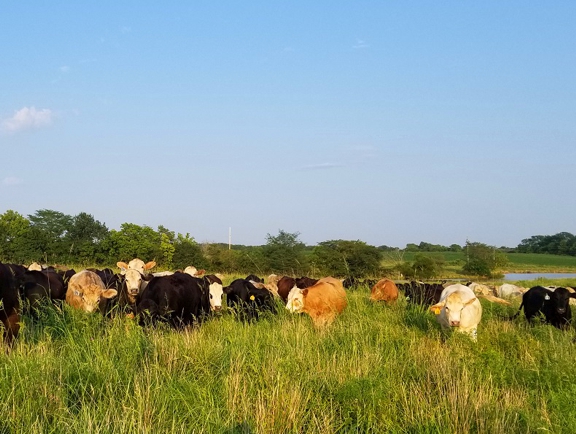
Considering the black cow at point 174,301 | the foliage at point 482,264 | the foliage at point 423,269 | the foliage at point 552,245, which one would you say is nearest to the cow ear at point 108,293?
the black cow at point 174,301

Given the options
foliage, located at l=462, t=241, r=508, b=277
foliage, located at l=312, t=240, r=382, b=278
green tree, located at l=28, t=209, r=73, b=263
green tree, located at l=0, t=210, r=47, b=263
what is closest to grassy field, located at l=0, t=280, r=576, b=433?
green tree, located at l=28, t=209, r=73, b=263

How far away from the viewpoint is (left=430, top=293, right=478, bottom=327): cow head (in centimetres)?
998

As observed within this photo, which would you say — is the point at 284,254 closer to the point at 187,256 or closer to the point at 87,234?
the point at 187,256

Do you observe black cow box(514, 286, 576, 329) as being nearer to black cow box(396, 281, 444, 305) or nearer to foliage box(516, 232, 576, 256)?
black cow box(396, 281, 444, 305)

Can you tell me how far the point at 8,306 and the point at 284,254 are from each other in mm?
33132

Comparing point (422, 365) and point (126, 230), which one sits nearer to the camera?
point (422, 365)

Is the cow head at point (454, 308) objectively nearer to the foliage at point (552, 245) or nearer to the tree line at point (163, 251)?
the tree line at point (163, 251)

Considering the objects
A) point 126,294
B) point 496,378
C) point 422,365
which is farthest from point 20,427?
point 126,294

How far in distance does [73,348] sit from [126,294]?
5.33 meters

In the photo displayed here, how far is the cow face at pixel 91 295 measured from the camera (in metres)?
10.5

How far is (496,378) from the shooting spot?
268 inches

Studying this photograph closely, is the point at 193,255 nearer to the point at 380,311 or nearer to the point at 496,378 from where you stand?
the point at 380,311

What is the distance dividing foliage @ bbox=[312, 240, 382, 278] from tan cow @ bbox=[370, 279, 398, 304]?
20746 millimetres

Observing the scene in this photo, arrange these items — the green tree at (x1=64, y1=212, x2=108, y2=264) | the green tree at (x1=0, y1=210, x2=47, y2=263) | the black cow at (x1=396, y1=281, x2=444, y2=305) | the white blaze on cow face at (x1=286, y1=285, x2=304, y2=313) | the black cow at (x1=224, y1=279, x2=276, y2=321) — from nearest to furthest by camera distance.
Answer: the white blaze on cow face at (x1=286, y1=285, x2=304, y2=313) < the black cow at (x1=224, y1=279, x2=276, y2=321) < the black cow at (x1=396, y1=281, x2=444, y2=305) < the green tree at (x1=0, y1=210, x2=47, y2=263) < the green tree at (x1=64, y1=212, x2=108, y2=264)
